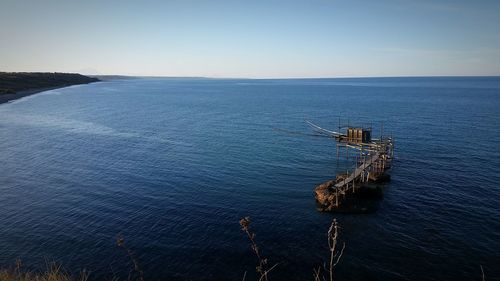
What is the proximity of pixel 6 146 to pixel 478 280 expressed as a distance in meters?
70.0

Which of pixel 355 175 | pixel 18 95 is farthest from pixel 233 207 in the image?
pixel 18 95

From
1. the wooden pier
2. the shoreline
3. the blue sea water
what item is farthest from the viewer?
the shoreline

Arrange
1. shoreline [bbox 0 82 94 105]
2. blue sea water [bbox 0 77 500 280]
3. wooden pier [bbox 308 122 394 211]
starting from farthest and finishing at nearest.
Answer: shoreline [bbox 0 82 94 105]
wooden pier [bbox 308 122 394 211]
blue sea water [bbox 0 77 500 280]

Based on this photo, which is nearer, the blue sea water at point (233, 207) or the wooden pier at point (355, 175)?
the blue sea water at point (233, 207)

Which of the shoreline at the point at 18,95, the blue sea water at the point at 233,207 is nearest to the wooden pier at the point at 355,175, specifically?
the blue sea water at the point at 233,207

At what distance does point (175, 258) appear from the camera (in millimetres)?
27562

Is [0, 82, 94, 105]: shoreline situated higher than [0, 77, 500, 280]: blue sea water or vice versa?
[0, 82, 94, 105]: shoreline

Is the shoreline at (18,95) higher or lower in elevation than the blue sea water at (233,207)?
higher

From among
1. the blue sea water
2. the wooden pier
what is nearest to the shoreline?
the blue sea water

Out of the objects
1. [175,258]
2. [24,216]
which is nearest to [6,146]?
[24,216]

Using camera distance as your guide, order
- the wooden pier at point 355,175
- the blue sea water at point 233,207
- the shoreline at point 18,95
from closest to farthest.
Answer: the blue sea water at point 233,207, the wooden pier at point 355,175, the shoreline at point 18,95

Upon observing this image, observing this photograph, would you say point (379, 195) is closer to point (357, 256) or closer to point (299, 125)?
point (357, 256)

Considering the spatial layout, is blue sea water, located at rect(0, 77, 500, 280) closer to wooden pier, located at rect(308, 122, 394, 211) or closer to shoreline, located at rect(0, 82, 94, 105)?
wooden pier, located at rect(308, 122, 394, 211)

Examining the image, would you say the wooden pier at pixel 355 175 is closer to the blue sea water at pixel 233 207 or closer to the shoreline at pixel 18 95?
the blue sea water at pixel 233 207
